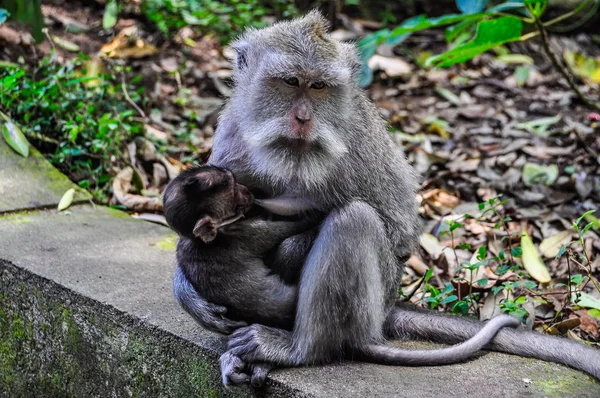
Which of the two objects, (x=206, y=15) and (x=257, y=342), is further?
(x=206, y=15)

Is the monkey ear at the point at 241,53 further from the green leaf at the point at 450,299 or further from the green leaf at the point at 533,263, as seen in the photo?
the green leaf at the point at 533,263

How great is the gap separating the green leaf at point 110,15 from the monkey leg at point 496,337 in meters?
6.09

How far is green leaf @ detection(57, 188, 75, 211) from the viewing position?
5.43 m

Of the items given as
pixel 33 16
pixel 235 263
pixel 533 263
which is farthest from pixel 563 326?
pixel 33 16

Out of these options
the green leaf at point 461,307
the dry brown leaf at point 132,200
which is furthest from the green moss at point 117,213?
the green leaf at point 461,307

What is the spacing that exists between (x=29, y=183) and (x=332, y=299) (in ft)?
10.7

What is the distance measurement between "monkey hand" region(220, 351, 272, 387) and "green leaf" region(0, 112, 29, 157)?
11.0ft

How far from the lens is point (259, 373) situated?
317 centimetres

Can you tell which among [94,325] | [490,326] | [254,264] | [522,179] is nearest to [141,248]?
[94,325]

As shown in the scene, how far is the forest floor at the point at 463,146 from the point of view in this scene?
4.59 metres

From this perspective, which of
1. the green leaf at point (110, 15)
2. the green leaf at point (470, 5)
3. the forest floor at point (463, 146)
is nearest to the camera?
the forest floor at point (463, 146)

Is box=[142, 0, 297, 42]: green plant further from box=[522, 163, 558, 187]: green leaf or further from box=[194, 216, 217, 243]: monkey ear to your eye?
box=[194, 216, 217, 243]: monkey ear

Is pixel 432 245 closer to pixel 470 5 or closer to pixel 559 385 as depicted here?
pixel 470 5

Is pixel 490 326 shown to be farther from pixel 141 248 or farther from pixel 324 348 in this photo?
pixel 141 248
